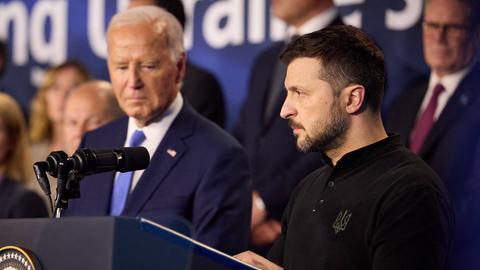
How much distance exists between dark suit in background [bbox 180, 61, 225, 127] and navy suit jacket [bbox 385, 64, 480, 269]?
126cm

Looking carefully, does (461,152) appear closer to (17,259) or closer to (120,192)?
(120,192)

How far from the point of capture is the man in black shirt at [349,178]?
256 centimetres

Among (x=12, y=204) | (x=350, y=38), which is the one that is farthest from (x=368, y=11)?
(x=12, y=204)

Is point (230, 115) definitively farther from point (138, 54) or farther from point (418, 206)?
point (418, 206)

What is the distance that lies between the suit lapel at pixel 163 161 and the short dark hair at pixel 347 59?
103cm

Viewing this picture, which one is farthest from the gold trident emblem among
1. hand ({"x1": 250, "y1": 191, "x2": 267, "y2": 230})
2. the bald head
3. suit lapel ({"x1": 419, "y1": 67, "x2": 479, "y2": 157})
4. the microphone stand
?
the bald head

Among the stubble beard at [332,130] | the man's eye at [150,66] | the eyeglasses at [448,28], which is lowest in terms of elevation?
the stubble beard at [332,130]

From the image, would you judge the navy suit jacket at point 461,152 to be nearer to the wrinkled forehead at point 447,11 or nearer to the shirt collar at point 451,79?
the shirt collar at point 451,79

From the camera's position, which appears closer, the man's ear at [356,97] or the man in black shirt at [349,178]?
the man in black shirt at [349,178]

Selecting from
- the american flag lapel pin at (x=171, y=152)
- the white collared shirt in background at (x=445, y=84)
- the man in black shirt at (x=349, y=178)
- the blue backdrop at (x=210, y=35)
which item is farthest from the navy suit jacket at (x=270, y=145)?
the man in black shirt at (x=349, y=178)

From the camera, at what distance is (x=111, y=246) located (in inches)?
87.6

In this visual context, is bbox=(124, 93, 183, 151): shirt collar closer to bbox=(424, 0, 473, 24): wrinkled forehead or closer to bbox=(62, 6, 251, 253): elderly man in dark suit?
bbox=(62, 6, 251, 253): elderly man in dark suit

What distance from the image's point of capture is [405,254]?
8.18 feet

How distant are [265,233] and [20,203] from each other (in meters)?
1.42
